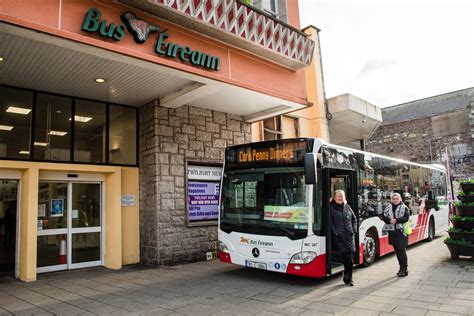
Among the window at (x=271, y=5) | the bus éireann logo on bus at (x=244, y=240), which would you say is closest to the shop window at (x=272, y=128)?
the window at (x=271, y=5)

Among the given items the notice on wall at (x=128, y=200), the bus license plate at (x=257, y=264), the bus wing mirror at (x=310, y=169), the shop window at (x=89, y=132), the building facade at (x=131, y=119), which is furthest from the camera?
the notice on wall at (x=128, y=200)

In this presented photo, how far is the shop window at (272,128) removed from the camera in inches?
514

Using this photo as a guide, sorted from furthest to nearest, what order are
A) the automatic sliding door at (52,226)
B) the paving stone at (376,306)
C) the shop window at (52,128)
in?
1. the shop window at (52,128)
2. the automatic sliding door at (52,226)
3. the paving stone at (376,306)

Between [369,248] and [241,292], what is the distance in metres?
3.56

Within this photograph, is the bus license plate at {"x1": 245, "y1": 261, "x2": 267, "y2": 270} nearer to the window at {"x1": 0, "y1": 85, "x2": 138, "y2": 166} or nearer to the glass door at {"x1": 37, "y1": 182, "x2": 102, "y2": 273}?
the glass door at {"x1": 37, "y1": 182, "x2": 102, "y2": 273}

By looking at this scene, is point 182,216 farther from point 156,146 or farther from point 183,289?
point 183,289

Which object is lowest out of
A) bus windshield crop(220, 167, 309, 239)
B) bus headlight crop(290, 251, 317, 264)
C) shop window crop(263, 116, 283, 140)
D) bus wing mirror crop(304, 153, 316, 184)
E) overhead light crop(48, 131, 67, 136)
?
bus headlight crop(290, 251, 317, 264)

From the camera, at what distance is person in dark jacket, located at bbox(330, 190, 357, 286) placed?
646 cm

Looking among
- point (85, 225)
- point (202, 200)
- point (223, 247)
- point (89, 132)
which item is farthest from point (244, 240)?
point (89, 132)

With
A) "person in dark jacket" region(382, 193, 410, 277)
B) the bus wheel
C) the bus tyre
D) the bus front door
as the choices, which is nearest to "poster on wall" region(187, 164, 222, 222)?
the bus front door

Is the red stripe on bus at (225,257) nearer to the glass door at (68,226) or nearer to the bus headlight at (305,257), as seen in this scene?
the bus headlight at (305,257)

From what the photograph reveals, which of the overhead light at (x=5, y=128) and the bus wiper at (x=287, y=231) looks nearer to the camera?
the bus wiper at (x=287, y=231)

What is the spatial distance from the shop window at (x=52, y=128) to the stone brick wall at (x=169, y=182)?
189cm

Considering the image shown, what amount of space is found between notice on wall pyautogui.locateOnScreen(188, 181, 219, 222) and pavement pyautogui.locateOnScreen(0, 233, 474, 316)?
71.3 inches
